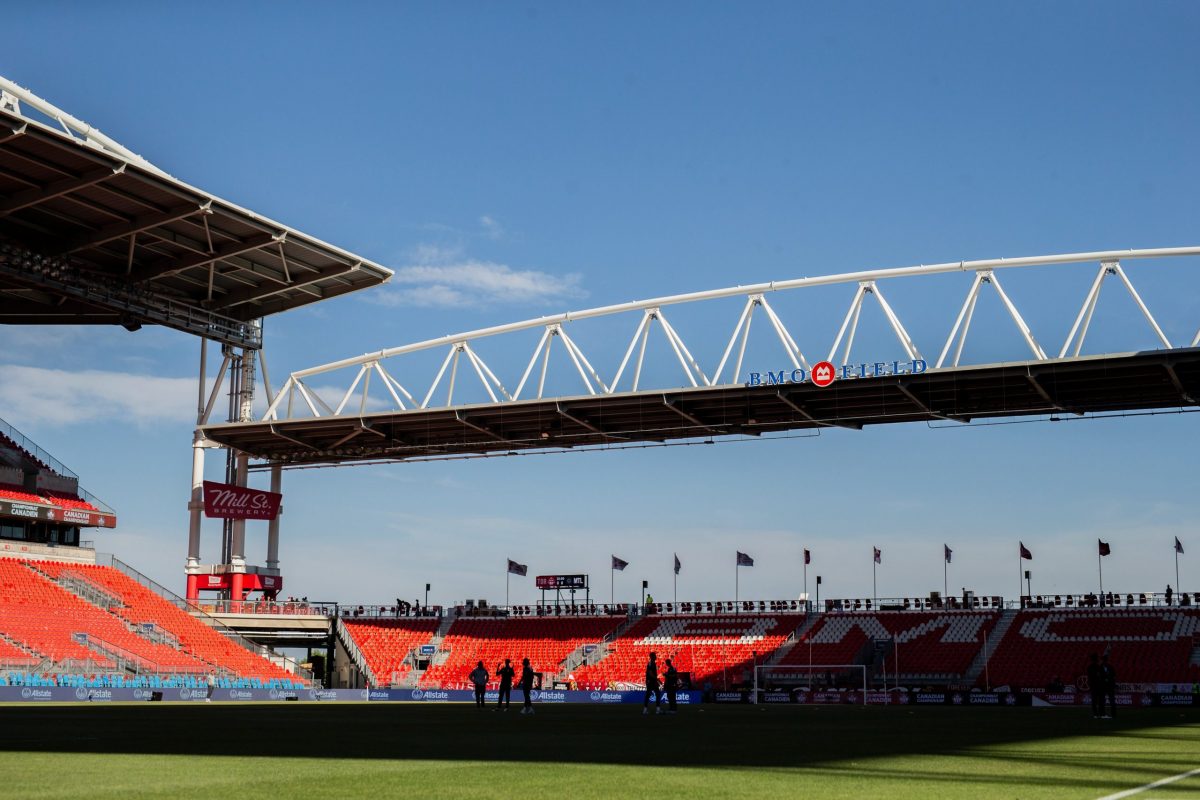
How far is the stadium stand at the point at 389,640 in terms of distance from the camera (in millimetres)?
78625

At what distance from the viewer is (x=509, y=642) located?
81250 mm

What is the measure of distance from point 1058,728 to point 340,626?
60694 millimetres

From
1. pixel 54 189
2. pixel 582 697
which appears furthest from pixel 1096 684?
pixel 54 189

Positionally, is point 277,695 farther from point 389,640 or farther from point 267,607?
point 389,640

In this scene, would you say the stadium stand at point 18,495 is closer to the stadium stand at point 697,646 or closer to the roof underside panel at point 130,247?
the roof underside panel at point 130,247

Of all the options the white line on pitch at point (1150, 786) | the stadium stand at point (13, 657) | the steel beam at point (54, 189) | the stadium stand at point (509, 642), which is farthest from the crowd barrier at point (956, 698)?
the white line on pitch at point (1150, 786)

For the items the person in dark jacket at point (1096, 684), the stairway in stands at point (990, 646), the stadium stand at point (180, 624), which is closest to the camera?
the person in dark jacket at point (1096, 684)

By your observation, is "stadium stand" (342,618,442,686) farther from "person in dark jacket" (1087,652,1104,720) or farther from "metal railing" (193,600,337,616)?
"person in dark jacket" (1087,652,1104,720)

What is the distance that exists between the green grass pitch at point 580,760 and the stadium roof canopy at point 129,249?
2942 cm

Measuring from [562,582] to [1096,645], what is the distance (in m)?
36.5

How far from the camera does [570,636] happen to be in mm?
80500

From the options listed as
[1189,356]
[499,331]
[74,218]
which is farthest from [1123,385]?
[74,218]

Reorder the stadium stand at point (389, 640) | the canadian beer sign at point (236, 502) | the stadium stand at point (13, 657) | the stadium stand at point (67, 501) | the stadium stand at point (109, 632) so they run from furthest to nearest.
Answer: the stadium stand at point (389, 640)
the canadian beer sign at point (236, 502)
the stadium stand at point (67, 501)
the stadium stand at point (109, 632)
the stadium stand at point (13, 657)

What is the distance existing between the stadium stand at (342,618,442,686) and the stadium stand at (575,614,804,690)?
11.7 meters
